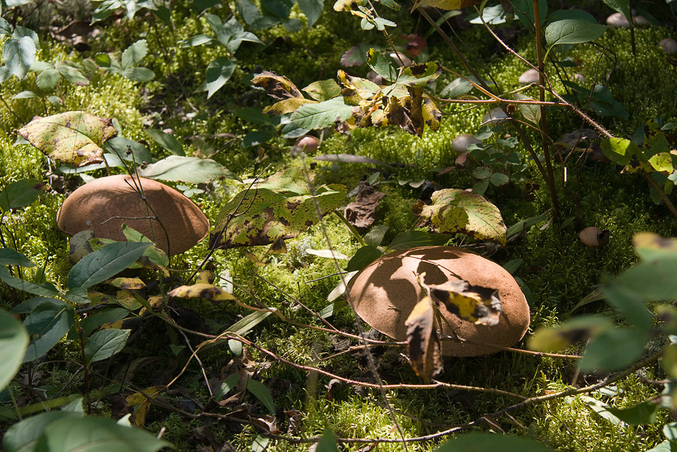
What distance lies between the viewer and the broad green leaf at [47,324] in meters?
1.51

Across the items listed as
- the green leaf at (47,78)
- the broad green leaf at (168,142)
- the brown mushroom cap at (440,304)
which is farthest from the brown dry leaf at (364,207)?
the green leaf at (47,78)

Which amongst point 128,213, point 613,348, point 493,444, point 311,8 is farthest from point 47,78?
point 613,348

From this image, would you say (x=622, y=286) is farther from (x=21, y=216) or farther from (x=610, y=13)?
(x=610, y=13)

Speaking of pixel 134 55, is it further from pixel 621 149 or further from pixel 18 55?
pixel 621 149

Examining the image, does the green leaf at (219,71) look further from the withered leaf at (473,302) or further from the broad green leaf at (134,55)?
the withered leaf at (473,302)

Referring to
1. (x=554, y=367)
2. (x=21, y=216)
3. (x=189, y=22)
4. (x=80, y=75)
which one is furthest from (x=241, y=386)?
(x=189, y=22)

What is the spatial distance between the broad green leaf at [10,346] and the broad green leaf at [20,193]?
175 centimetres

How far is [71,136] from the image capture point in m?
2.55

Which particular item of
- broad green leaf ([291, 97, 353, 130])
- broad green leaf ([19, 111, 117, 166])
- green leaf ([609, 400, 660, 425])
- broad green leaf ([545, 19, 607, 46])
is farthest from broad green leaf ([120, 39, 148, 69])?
green leaf ([609, 400, 660, 425])

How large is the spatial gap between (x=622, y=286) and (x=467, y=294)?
0.87 m

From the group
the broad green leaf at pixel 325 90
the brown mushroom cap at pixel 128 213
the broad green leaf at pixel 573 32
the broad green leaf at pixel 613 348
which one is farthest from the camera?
the broad green leaf at pixel 325 90

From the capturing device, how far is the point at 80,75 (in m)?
3.41

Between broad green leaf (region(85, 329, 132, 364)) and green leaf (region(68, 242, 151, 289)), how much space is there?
36cm

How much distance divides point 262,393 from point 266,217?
2.31 feet
